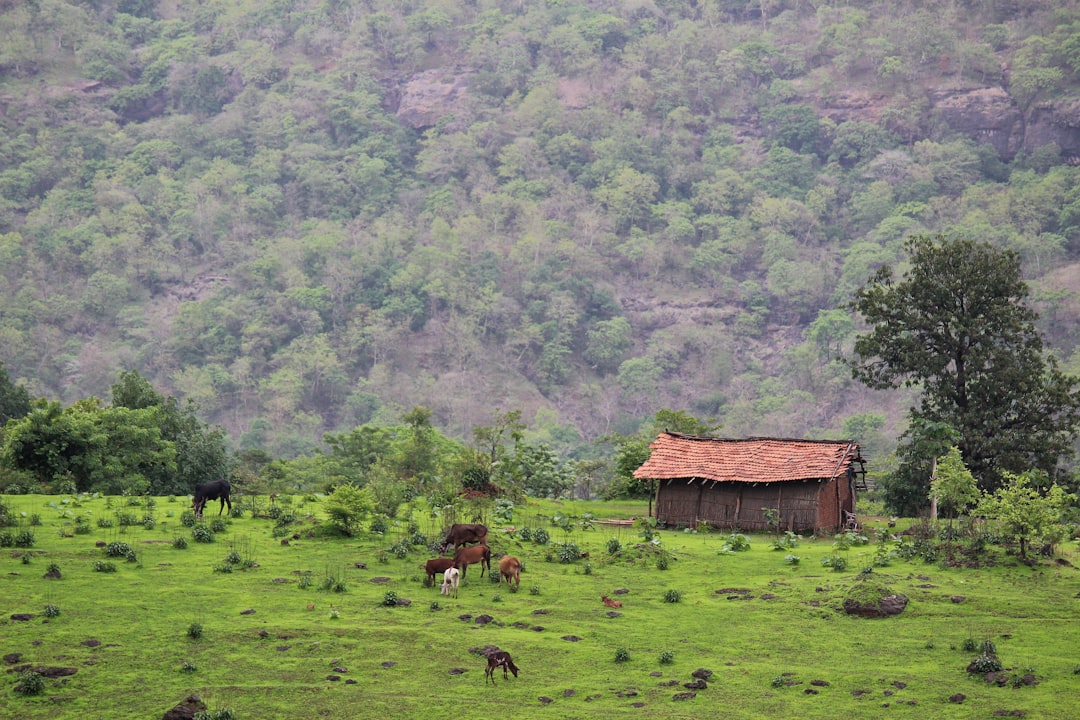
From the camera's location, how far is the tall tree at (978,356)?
5088cm

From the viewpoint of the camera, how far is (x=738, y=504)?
43.6 meters

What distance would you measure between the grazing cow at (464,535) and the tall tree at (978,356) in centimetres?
2556

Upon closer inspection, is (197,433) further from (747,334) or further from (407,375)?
(747,334)

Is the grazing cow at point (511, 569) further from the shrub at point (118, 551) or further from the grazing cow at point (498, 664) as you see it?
the shrub at point (118, 551)

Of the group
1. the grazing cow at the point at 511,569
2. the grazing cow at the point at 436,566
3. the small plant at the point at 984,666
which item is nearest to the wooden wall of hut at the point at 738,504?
the grazing cow at the point at 511,569

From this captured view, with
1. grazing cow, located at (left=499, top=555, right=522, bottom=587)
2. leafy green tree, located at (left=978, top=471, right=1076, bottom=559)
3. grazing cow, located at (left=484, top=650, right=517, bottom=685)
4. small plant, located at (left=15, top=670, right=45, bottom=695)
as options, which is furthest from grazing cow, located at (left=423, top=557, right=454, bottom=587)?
leafy green tree, located at (left=978, top=471, right=1076, bottom=559)

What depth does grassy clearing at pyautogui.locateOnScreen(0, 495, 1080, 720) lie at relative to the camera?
22.6 meters

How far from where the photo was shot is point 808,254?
568 ft

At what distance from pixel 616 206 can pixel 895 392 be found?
200 ft

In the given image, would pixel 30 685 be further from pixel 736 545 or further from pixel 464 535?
pixel 736 545

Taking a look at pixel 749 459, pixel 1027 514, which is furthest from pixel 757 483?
pixel 1027 514

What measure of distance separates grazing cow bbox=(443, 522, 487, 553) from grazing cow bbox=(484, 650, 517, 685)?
8.24 m

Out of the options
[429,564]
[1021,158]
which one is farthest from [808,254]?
[429,564]

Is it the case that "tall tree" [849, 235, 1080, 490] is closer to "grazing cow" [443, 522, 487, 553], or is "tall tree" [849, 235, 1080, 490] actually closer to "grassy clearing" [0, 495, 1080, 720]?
"grassy clearing" [0, 495, 1080, 720]
